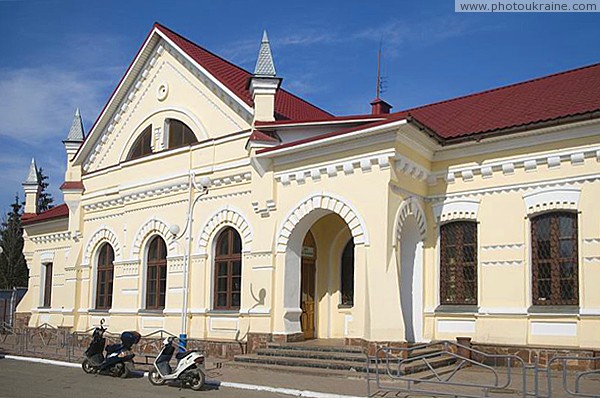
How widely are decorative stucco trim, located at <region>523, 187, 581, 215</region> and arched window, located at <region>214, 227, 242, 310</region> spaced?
7667 mm

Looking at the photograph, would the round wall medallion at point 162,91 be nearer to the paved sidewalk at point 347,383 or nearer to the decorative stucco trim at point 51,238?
the decorative stucco trim at point 51,238

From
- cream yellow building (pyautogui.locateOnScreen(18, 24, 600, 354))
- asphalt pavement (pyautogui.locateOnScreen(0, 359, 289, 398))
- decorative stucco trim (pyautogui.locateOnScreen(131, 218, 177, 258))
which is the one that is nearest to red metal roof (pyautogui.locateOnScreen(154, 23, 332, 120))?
cream yellow building (pyautogui.locateOnScreen(18, 24, 600, 354))

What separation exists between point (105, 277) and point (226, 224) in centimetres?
667

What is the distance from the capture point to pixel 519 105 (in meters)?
16.7

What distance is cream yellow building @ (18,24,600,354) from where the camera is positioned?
46.9 feet

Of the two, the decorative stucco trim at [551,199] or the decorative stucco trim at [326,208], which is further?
the decorative stucco trim at [326,208]

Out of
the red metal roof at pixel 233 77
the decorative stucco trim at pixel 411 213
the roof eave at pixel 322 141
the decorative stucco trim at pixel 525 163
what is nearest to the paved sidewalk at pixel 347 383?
the decorative stucco trim at pixel 411 213

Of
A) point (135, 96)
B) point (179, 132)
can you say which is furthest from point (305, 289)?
point (135, 96)

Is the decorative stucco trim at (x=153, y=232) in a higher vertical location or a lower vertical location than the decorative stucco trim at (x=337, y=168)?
lower

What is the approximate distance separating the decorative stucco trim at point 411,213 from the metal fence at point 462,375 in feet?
8.85

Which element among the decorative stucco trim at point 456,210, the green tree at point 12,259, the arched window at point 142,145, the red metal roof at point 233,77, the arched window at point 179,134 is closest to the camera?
the decorative stucco trim at point 456,210

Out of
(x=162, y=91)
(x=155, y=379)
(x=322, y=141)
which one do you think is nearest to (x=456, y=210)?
(x=322, y=141)

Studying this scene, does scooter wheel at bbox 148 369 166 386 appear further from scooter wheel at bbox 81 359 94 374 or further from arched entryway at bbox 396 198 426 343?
arched entryway at bbox 396 198 426 343

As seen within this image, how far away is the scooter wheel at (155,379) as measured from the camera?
12.7 m
